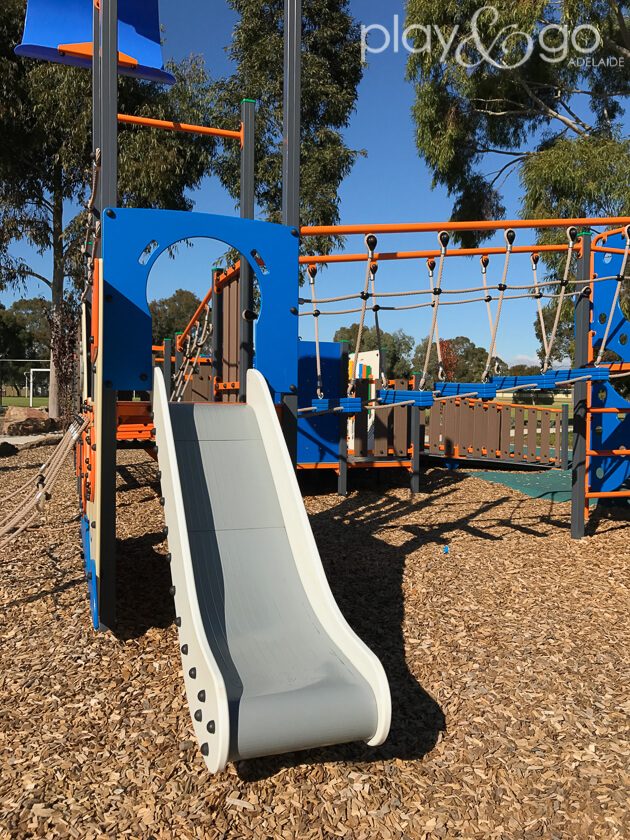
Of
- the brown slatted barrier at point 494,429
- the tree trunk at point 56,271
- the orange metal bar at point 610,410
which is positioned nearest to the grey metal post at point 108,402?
the orange metal bar at point 610,410

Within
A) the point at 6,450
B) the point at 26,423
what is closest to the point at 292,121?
the point at 6,450

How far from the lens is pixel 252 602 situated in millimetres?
2975

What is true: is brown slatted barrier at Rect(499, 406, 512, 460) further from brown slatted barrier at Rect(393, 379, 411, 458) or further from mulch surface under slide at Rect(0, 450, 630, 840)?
mulch surface under slide at Rect(0, 450, 630, 840)

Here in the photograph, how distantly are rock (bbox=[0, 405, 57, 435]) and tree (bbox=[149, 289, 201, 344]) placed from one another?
→ 1277 inches

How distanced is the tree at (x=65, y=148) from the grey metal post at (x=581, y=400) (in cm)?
1463

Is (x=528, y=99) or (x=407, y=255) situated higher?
(x=528, y=99)

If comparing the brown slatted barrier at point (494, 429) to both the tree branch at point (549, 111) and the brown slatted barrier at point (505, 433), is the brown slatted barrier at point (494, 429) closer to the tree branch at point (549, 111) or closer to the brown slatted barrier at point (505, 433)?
the brown slatted barrier at point (505, 433)

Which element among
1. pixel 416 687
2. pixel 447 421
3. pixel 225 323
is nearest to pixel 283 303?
pixel 416 687

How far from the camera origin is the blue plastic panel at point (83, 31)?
598cm

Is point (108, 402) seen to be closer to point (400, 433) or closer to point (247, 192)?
point (247, 192)

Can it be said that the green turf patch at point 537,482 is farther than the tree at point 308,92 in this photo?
No

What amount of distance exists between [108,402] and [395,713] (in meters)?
2.22

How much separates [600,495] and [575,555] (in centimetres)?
89

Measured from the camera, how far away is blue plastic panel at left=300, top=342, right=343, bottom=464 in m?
8.72
